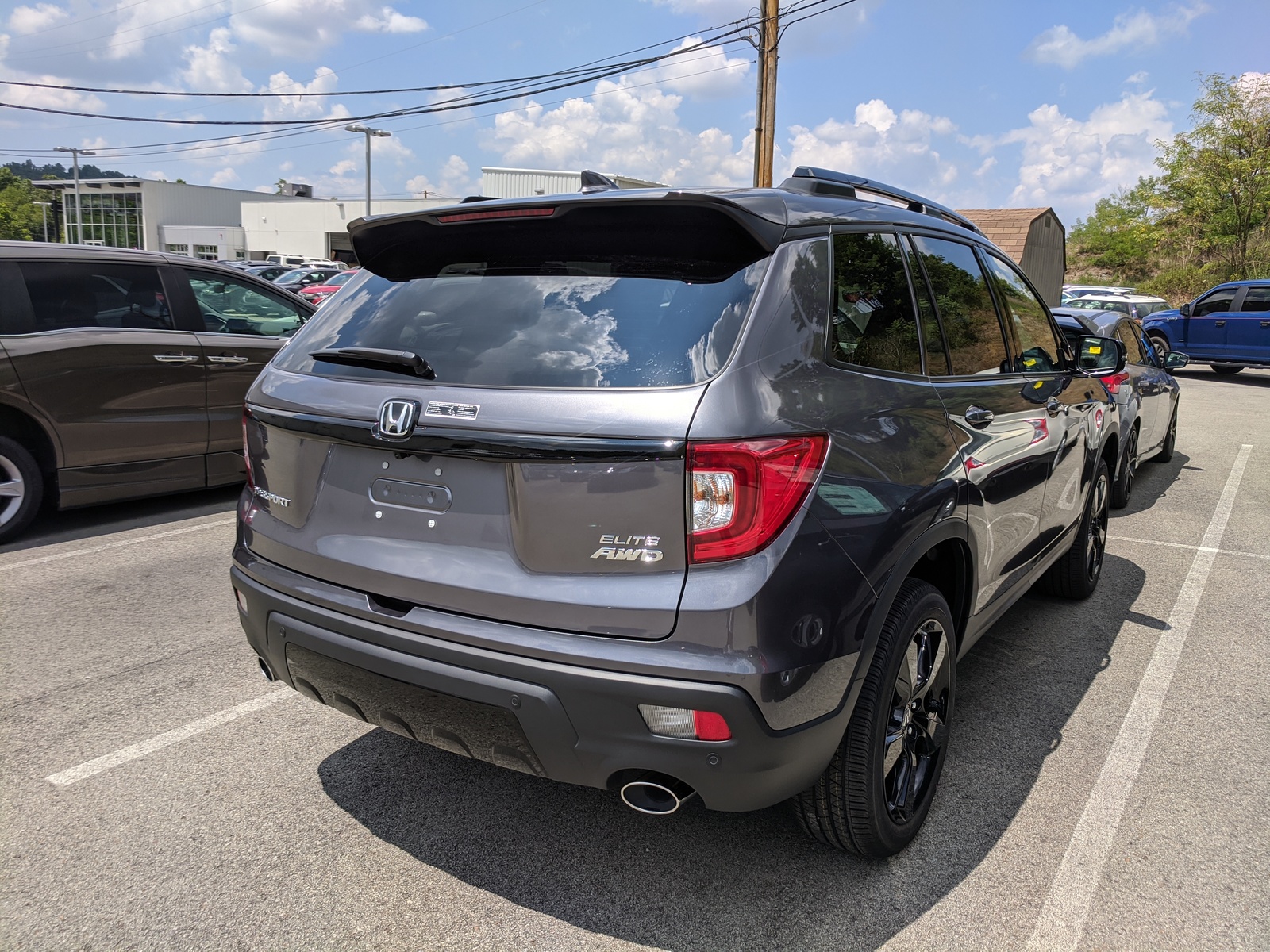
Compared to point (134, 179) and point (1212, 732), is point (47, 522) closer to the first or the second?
point (1212, 732)

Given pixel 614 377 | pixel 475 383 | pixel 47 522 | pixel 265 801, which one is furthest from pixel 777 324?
pixel 47 522

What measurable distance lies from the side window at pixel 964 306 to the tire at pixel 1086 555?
1685 millimetres

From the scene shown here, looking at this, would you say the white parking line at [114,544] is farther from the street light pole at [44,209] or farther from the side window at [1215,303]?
the street light pole at [44,209]

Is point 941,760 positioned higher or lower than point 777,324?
lower

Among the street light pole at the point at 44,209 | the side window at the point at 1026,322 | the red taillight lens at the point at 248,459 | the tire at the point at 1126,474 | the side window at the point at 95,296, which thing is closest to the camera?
the red taillight lens at the point at 248,459

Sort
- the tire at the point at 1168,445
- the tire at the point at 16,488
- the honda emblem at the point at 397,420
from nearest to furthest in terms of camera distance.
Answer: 1. the honda emblem at the point at 397,420
2. the tire at the point at 16,488
3. the tire at the point at 1168,445

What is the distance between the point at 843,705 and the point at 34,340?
5544 millimetres

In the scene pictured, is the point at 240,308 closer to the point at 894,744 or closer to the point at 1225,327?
the point at 894,744

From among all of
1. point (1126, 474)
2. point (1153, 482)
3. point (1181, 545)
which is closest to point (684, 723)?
point (1181, 545)

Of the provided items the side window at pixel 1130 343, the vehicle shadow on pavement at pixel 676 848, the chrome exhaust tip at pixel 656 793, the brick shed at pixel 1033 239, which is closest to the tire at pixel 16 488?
the vehicle shadow on pavement at pixel 676 848

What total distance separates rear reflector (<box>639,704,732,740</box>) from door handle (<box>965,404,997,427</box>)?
1460 millimetres

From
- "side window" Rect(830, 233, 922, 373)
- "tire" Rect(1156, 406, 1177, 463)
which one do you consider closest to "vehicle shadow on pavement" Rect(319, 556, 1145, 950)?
"side window" Rect(830, 233, 922, 373)

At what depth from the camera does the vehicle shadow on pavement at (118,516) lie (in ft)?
19.4

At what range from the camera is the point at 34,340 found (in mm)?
5648
